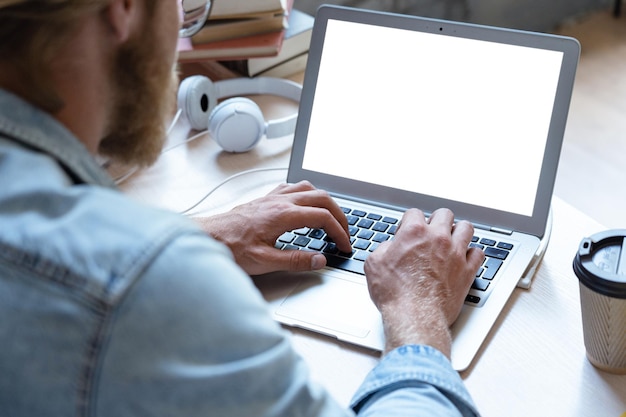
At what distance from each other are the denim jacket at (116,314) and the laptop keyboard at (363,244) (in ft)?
1.41

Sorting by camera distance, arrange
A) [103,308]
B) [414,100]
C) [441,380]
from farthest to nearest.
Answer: [414,100] → [441,380] → [103,308]

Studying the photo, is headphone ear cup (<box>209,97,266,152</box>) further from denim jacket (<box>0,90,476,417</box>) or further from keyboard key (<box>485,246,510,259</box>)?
denim jacket (<box>0,90,476,417</box>)

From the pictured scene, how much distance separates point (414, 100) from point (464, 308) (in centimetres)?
32

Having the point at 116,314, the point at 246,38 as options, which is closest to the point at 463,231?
the point at 116,314

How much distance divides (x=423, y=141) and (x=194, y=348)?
634 mm

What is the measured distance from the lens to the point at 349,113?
114 centimetres

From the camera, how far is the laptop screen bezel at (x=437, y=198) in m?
1.02

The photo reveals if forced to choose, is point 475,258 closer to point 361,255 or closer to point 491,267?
point 491,267

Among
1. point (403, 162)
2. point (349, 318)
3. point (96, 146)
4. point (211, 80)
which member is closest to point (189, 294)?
point (96, 146)

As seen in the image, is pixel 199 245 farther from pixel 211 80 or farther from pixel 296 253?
pixel 211 80

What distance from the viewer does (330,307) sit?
943 millimetres

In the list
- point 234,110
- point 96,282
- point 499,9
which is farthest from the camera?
point 499,9

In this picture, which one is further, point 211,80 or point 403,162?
point 211,80

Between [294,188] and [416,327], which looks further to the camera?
[294,188]
